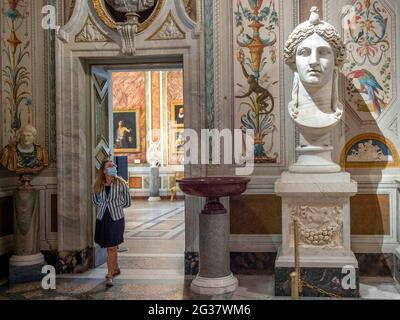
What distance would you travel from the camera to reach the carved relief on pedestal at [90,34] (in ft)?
20.5

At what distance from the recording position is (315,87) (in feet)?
16.9

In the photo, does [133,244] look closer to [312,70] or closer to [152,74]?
[312,70]

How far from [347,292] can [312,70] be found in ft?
7.01

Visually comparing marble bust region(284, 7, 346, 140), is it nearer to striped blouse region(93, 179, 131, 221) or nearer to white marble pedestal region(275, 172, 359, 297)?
white marble pedestal region(275, 172, 359, 297)

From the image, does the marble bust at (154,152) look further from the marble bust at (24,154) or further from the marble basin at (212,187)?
the marble basin at (212,187)

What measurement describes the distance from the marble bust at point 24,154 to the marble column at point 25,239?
0.27m

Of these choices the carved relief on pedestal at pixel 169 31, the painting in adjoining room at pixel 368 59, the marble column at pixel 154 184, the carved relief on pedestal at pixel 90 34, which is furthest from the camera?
the marble column at pixel 154 184

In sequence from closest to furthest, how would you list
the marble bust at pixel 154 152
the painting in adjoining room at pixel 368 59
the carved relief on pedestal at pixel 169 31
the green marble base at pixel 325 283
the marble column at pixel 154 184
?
the green marble base at pixel 325 283 → the painting in adjoining room at pixel 368 59 → the carved relief on pedestal at pixel 169 31 → the marble column at pixel 154 184 → the marble bust at pixel 154 152

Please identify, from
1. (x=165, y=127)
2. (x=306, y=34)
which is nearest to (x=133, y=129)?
(x=165, y=127)

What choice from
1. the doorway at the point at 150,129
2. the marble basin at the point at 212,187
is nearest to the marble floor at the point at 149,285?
the marble basin at the point at 212,187

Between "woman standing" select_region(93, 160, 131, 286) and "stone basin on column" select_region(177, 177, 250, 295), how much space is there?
0.84 m

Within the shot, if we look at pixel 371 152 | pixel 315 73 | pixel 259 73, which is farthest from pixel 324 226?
pixel 259 73

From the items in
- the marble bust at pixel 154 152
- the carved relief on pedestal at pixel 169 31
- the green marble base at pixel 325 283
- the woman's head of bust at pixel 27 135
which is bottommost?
the green marble base at pixel 325 283

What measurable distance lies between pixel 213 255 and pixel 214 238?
0.17 m
